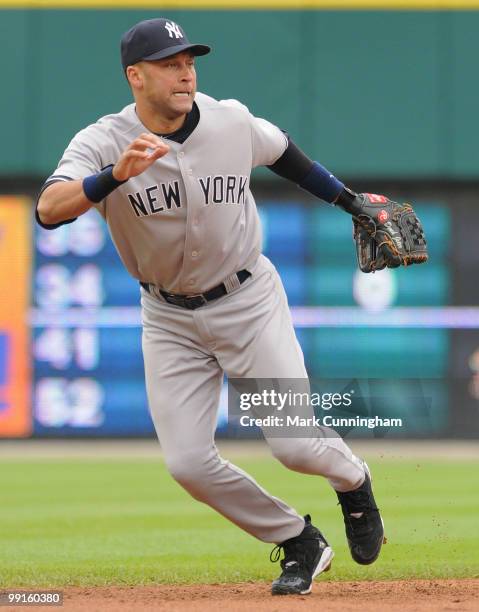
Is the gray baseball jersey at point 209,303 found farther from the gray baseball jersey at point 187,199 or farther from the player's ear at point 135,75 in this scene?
the player's ear at point 135,75

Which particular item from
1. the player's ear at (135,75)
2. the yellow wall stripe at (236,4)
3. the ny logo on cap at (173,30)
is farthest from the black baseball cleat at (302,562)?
the yellow wall stripe at (236,4)

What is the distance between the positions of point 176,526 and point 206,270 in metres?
3.12

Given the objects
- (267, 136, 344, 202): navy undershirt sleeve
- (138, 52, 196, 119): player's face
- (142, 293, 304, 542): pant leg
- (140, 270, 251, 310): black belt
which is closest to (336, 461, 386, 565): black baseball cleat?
(142, 293, 304, 542): pant leg

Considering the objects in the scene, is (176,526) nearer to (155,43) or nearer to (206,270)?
A: (206,270)

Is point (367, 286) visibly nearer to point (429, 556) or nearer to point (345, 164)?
point (345, 164)

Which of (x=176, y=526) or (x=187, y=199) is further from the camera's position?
(x=176, y=526)

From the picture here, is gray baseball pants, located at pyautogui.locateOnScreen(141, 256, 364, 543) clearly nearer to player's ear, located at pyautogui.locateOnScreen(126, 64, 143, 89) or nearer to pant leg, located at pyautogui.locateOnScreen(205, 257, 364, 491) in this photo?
pant leg, located at pyautogui.locateOnScreen(205, 257, 364, 491)

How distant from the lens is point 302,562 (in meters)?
5.27

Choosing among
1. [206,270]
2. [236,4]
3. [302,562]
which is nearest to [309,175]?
[206,270]

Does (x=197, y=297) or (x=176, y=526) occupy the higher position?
(x=197, y=297)

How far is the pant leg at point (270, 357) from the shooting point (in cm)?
508

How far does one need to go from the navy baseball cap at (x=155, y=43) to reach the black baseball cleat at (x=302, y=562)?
6.18ft

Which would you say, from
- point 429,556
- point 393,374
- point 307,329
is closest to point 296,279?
point 307,329

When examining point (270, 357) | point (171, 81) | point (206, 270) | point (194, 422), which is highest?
point (171, 81)
